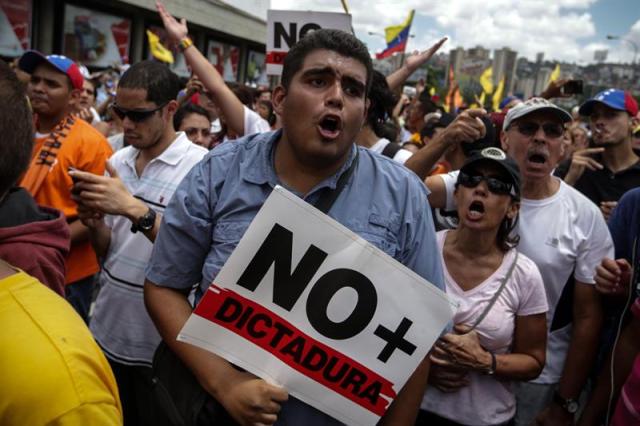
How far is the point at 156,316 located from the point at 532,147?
2.02 m

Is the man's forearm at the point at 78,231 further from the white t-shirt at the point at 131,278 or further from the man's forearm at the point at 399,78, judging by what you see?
the man's forearm at the point at 399,78

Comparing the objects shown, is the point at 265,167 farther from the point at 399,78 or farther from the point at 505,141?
the point at 399,78

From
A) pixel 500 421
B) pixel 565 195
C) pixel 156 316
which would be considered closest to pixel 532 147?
pixel 565 195

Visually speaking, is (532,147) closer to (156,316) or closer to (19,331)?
(156,316)

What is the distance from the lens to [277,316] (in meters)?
1.55

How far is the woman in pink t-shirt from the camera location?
7.27 ft

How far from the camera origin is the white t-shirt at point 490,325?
223 centimetres

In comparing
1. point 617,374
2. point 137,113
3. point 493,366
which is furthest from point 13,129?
point 617,374

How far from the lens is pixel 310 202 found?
1.70 metres

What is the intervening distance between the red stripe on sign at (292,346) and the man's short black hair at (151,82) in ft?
5.37

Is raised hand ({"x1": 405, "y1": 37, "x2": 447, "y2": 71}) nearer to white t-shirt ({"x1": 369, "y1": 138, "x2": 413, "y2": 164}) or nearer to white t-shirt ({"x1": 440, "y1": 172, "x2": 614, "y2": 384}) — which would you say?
white t-shirt ({"x1": 369, "y1": 138, "x2": 413, "y2": 164})

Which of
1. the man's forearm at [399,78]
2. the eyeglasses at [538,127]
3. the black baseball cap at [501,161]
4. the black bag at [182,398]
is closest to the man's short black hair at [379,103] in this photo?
the man's forearm at [399,78]

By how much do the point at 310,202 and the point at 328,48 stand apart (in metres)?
0.49

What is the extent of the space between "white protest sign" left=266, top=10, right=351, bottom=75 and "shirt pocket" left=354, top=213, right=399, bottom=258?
7.76 feet
